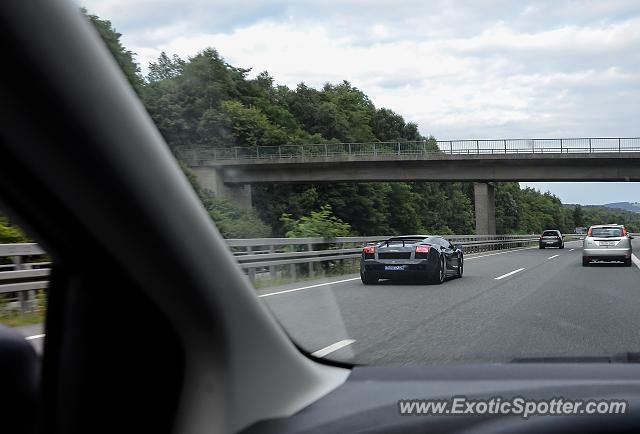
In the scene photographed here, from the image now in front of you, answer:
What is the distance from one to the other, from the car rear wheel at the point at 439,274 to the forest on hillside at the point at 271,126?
678cm

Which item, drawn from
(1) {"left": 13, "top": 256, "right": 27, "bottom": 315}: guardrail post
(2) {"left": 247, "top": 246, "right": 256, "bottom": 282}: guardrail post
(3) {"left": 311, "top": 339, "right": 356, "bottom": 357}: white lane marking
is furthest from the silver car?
(1) {"left": 13, "top": 256, "right": 27, "bottom": 315}: guardrail post

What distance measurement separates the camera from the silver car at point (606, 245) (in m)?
16.7

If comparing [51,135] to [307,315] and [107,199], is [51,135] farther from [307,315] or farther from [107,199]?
[307,315]

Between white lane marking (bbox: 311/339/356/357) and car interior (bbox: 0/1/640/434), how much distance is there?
0.08 m

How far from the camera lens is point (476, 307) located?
216 inches

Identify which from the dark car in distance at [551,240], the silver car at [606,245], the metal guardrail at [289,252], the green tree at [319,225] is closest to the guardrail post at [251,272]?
the metal guardrail at [289,252]

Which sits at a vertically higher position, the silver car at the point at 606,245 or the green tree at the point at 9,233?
the green tree at the point at 9,233

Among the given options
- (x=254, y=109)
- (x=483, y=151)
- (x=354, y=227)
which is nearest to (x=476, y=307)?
(x=483, y=151)

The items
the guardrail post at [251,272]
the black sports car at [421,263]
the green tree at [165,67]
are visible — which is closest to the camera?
the green tree at [165,67]

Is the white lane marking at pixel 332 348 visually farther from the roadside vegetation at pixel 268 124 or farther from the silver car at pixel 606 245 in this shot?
the silver car at pixel 606 245

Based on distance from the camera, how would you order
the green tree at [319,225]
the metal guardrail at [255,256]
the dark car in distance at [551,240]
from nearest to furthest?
the metal guardrail at [255,256]
the green tree at [319,225]
the dark car in distance at [551,240]

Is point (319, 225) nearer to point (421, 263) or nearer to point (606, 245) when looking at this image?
point (421, 263)

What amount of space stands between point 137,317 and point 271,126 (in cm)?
103

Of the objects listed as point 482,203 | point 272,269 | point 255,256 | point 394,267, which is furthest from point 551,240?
point 255,256
